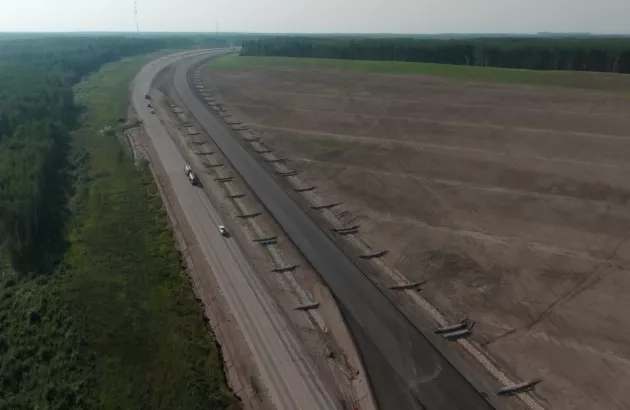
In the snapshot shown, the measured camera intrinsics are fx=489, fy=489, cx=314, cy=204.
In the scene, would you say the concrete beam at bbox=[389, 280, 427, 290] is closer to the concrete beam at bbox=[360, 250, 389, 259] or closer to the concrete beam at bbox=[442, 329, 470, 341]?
the concrete beam at bbox=[360, 250, 389, 259]

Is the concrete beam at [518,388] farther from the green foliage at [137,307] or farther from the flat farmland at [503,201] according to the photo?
the green foliage at [137,307]

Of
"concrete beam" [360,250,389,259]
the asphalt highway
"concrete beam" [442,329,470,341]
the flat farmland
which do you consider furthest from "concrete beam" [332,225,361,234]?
"concrete beam" [442,329,470,341]

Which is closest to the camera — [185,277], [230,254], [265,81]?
[185,277]

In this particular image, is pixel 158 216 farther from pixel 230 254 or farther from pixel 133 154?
pixel 133 154

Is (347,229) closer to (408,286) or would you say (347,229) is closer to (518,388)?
(408,286)

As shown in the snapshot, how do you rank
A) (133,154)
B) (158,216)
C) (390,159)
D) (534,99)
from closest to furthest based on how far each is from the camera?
(158,216)
(390,159)
(133,154)
(534,99)

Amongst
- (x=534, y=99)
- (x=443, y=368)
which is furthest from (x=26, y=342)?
(x=534, y=99)

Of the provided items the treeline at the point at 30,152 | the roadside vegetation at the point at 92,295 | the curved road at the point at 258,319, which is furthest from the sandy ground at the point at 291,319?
the treeline at the point at 30,152
